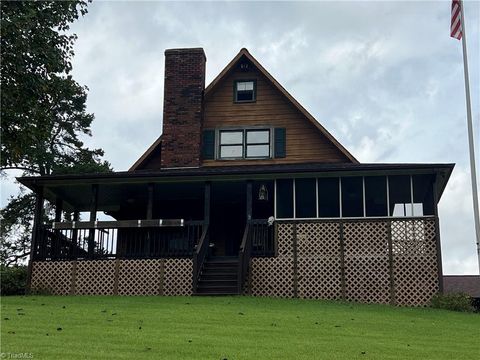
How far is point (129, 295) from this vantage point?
20.2m

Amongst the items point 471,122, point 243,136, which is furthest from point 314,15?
point 471,122

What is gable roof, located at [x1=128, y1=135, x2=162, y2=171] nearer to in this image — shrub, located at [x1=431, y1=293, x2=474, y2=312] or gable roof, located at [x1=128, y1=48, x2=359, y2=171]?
gable roof, located at [x1=128, y1=48, x2=359, y2=171]

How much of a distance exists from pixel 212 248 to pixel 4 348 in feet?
45.3

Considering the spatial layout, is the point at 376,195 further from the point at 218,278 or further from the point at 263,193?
the point at 218,278

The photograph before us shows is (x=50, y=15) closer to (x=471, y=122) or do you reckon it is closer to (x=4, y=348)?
(x=4, y=348)

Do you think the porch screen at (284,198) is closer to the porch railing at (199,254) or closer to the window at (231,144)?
the porch railing at (199,254)

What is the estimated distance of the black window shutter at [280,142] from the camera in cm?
2477

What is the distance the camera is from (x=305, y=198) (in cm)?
2180

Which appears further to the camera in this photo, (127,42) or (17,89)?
(127,42)

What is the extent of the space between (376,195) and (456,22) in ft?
18.8

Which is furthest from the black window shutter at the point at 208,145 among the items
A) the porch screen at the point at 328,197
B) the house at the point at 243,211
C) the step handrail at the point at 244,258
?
the step handrail at the point at 244,258

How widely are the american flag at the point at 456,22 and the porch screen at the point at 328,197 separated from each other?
5642 mm

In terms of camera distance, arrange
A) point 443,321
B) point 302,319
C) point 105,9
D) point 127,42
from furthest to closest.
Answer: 1. point 127,42
2. point 105,9
3. point 443,321
4. point 302,319

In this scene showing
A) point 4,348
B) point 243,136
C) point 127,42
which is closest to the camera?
point 4,348
